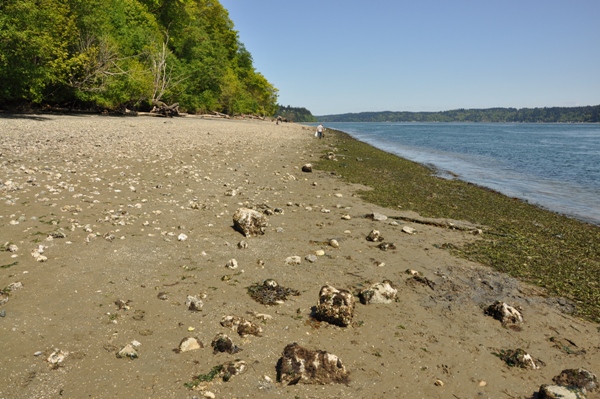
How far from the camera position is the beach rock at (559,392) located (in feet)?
12.8

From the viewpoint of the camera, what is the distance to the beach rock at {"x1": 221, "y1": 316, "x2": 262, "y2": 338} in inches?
188

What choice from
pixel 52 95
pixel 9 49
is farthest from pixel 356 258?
pixel 52 95

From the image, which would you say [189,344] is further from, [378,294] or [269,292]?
[378,294]

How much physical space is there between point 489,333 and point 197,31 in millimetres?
67201

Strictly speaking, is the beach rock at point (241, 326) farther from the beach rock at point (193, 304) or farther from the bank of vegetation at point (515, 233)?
the bank of vegetation at point (515, 233)

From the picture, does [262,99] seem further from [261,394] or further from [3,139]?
[261,394]

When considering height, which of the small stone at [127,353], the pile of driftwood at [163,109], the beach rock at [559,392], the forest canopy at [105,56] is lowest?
the beach rock at [559,392]

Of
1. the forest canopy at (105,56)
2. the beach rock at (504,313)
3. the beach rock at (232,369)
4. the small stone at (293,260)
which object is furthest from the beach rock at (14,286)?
the forest canopy at (105,56)

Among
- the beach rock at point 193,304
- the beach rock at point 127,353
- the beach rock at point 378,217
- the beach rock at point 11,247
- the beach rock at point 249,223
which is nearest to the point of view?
the beach rock at point 127,353

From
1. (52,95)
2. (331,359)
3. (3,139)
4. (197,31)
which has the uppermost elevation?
(197,31)

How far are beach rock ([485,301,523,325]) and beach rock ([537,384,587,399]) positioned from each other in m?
1.72

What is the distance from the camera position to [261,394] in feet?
12.5

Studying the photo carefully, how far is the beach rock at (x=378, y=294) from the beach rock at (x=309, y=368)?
6.04 ft

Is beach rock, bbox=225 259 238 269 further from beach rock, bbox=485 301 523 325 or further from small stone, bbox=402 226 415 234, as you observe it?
small stone, bbox=402 226 415 234
